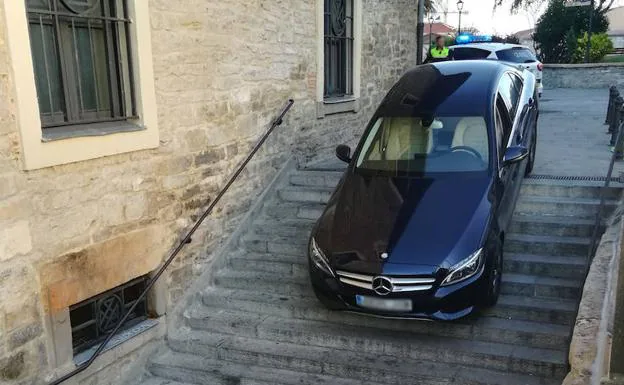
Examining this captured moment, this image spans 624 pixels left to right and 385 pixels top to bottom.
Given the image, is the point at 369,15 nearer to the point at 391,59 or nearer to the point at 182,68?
the point at 391,59

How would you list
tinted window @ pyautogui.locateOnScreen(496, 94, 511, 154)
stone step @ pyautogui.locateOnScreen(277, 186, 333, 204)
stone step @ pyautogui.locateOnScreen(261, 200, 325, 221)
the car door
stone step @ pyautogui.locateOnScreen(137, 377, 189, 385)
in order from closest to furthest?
stone step @ pyautogui.locateOnScreen(137, 377, 189, 385) → the car door → tinted window @ pyautogui.locateOnScreen(496, 94, 511, 154) → stone step @ pyautogui.locateOnScreen(261, 200, 325, 221) → stone step @ pyautogui.locateOnScreen(277, 186, 333, 204)

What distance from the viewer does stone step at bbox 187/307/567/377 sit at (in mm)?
4777

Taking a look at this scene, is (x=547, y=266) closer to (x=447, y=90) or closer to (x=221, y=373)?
(x=447, y=90)

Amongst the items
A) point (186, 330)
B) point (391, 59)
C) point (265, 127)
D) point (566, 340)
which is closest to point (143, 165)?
point (186, 330)

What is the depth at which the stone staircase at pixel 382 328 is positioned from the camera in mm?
4902

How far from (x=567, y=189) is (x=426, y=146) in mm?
1972

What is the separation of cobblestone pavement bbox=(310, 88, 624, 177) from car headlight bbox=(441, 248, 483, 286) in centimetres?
324

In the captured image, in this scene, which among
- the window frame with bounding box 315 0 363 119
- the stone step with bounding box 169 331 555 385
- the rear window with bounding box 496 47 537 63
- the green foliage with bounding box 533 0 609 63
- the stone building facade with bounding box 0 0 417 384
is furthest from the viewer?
the green foliage with bounding box 533 0 609 63

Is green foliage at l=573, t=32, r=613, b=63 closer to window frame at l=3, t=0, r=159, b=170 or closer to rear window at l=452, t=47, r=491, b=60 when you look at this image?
rear window at l=452, t=47, r=491, b=60

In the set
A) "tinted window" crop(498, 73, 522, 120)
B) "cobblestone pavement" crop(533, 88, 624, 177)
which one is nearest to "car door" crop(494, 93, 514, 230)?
"tinted window" crop(498, 73, 522, 120)

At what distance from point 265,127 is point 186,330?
106 inches

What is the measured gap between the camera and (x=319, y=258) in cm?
521

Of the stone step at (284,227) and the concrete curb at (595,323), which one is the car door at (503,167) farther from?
the stone step at (284,227)

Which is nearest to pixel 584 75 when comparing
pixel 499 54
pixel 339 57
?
pixel 499 54
